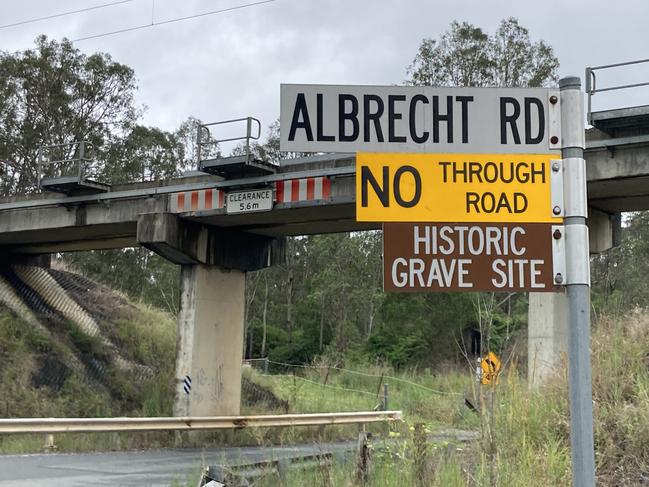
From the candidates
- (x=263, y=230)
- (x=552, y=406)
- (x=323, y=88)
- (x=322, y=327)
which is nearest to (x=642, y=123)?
(x=552, y=406)

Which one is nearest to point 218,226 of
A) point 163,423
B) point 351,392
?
point 163,423

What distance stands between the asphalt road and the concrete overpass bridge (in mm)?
4131

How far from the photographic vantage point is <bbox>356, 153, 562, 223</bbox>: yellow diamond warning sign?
363 cm

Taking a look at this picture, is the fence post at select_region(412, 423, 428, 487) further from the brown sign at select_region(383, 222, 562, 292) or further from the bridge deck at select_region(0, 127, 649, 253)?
the bridge deck at select_region(0, 127, 649, 253)

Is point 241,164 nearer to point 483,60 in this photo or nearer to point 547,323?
point 547,323

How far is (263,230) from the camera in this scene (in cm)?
2027

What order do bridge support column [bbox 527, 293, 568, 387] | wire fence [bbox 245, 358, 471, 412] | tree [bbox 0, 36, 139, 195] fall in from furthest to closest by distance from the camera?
tree [bbox 0, 36, 139, 195]
wire fence [bbox 245, 358, 471, 412]
bridge support column [bbox 527, 293, 568, 387]

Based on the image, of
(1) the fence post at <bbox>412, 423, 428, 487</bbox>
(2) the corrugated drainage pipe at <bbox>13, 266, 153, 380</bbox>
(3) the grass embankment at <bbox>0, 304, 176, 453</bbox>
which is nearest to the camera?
(1) the fence post at <bbox>412, 423, 428, 487</bbox>

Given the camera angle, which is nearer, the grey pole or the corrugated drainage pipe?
the grey pole

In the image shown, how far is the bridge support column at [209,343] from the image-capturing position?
18875 mm

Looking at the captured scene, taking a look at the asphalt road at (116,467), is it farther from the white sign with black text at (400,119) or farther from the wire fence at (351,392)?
the wire fence at (351,392)

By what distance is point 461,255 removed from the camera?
3.62 m

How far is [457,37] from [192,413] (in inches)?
1263

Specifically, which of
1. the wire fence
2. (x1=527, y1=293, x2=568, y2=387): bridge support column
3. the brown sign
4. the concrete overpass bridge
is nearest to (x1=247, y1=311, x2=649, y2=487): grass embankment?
the brown sign
